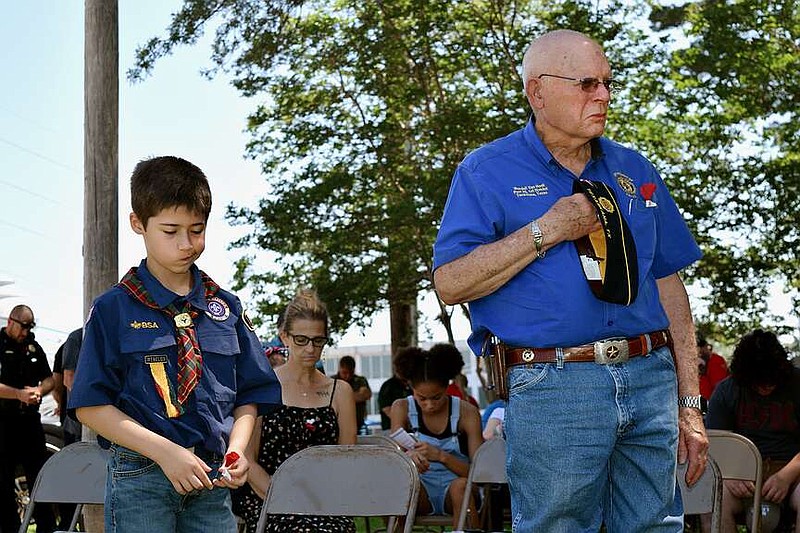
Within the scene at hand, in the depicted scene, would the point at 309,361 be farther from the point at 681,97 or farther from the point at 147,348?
the point at 681,97

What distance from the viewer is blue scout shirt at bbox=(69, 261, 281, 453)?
2988 millimetres

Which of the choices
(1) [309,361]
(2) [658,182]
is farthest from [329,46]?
(2) [658,182]

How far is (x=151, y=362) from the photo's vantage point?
9.87ft

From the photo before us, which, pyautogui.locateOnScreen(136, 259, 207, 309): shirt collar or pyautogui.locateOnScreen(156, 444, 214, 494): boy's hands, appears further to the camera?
pyautogui.locateOnScreen(136, 259, 207, 309): shirt collar

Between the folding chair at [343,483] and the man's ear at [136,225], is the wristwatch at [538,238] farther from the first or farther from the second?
the folding chair at [343,483]

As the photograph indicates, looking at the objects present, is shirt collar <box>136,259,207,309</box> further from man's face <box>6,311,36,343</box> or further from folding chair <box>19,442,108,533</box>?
man's face <box>6,311,36,343</box>

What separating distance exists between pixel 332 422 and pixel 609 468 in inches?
108

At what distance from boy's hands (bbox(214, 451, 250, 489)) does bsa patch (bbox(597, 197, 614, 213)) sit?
1124mm

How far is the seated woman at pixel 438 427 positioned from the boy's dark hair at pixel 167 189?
3.74 meters

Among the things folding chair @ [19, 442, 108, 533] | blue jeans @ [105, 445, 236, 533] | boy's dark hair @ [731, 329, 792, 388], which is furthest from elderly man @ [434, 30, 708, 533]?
boy's dark hair @ [731, 329, 792, 388]

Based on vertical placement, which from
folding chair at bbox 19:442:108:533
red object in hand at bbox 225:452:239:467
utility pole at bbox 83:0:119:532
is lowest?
folding chair at bbox 19:442:108:533

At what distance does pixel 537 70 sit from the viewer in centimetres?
300

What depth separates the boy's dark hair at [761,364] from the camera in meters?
6.45

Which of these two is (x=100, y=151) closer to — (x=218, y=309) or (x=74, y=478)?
(x=74, y=478)
